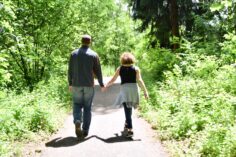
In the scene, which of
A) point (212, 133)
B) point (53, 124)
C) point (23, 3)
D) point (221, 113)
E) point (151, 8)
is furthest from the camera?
point (151, 8)

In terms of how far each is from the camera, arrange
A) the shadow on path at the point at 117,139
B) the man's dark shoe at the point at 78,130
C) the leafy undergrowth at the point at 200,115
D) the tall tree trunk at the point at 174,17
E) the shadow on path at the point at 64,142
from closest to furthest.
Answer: the leafy undergrowth at the point at 200,115 < the shadow on path at the point at 64,142 < the shadow on path at the point at 117,139 < the man's dark shoe at the point at 78,130 < the tall tree trunk at the point at 174,17

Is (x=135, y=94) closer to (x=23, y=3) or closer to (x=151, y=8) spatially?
(x=23, y=3)

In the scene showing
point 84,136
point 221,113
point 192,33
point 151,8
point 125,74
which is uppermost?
point 151,8

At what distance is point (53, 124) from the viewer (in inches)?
377

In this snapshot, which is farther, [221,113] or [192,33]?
[192,33]

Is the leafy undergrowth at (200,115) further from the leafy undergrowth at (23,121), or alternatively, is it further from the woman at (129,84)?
the leafy undergrowth at (23,121)

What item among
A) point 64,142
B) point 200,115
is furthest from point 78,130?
point 200,115

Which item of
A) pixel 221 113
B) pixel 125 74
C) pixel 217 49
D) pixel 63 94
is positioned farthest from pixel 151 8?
pixel 221 113

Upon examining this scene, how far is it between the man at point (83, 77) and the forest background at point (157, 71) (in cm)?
100

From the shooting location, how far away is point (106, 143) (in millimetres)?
8148

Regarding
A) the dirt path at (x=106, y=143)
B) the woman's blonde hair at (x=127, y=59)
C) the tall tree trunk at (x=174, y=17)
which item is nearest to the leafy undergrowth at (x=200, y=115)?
the dirt path at (x=106, y=143)

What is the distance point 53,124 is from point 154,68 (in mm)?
9427

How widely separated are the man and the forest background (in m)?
1.00

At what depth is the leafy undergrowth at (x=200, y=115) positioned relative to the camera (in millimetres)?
6695
